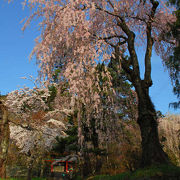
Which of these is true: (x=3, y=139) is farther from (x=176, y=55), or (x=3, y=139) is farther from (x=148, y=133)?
(x=176, y=55)

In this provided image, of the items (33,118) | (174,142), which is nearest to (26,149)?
(33,118)

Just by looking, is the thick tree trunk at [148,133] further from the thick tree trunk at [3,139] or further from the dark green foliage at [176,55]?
the thick tree trunk at [3,139]

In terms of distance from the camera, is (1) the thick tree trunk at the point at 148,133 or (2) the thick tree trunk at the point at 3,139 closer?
(1) the thick tree trunk at the point at 148,133

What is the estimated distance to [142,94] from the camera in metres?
6.43

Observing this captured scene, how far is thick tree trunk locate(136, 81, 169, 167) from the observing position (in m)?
5.55

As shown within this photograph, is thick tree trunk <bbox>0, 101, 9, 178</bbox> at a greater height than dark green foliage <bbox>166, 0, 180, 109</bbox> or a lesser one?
lesser

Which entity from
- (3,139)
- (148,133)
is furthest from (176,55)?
(3,139)

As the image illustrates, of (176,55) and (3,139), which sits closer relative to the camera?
(176,55)

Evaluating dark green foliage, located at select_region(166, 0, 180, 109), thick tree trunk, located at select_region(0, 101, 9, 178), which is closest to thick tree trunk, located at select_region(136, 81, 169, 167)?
dark green foliage, located at select_region(166, 0, 180, 109)

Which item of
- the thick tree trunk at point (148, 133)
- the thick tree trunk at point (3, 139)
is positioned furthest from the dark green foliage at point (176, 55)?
the thick tree trunk at point (3, 139)

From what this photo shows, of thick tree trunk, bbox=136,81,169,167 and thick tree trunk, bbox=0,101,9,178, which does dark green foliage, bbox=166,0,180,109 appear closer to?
thick tree trunk, bbox=136,81,169,167

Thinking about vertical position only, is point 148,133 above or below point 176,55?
below

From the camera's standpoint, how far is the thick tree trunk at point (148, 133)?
18.2ft

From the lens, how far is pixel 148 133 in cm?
586
